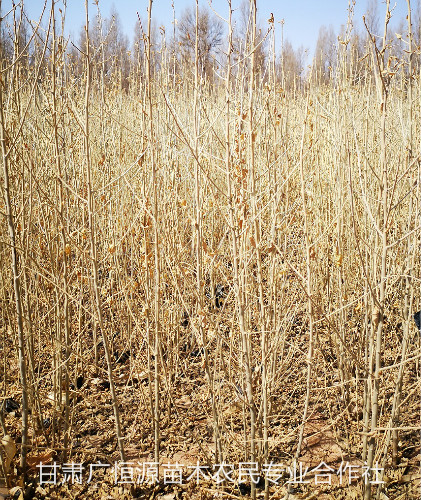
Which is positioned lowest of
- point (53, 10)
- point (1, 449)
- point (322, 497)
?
point (322, 497)

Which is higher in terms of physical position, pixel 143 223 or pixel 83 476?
pixel 143 223

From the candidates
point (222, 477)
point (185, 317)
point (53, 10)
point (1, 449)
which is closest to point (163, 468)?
point (222, 477)

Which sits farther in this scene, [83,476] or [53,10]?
[83,476]

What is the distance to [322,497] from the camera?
1.77m

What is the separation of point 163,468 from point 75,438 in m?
0.51

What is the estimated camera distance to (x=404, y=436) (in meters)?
2.03

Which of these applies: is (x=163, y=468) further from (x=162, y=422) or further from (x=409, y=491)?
(x=409, y=491)

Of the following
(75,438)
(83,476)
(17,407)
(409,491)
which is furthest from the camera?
(17,407)

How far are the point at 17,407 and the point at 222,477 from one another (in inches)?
47.9

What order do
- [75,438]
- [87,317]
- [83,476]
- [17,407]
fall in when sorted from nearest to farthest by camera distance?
[83,476], [75,438], [17,407], [87,317]

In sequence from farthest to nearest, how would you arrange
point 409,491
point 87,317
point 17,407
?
point 87,317, point 17,407, point 409,491

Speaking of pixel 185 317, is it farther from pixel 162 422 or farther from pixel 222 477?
pixel 222 477

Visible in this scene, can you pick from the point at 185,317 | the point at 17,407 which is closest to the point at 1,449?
the point at 17,407

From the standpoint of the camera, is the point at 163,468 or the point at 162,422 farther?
the point at 162,422
